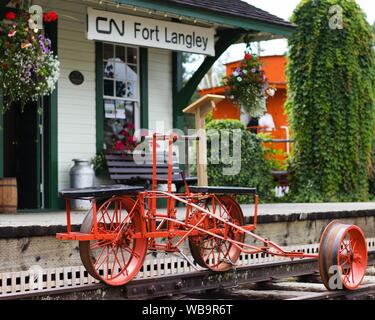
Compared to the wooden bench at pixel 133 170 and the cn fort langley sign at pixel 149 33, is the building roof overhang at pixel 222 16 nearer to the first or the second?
the cn fort langley sign at pixel 149 33

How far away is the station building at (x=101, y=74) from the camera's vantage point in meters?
10.8

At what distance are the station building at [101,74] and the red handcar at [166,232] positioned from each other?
402cm

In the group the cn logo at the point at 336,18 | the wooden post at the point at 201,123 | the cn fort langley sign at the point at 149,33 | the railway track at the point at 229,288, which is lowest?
the railway track at the point at 229,288

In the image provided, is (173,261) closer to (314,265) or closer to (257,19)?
(314,265)

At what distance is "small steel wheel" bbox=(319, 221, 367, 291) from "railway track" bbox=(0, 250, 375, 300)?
98 millimetres

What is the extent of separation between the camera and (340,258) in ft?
21.8

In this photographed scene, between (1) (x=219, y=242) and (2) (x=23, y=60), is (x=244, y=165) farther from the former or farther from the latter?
(1) (x=219, y=242)

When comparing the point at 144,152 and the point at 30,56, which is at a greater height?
the point at 30,56

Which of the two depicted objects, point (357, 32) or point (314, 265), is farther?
point (357, 32)

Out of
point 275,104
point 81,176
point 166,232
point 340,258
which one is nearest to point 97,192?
point 166,232

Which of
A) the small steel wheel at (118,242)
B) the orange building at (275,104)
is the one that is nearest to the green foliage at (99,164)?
the small steel wheel at (118,242)

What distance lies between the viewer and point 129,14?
1109cm

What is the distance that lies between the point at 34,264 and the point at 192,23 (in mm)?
6054
